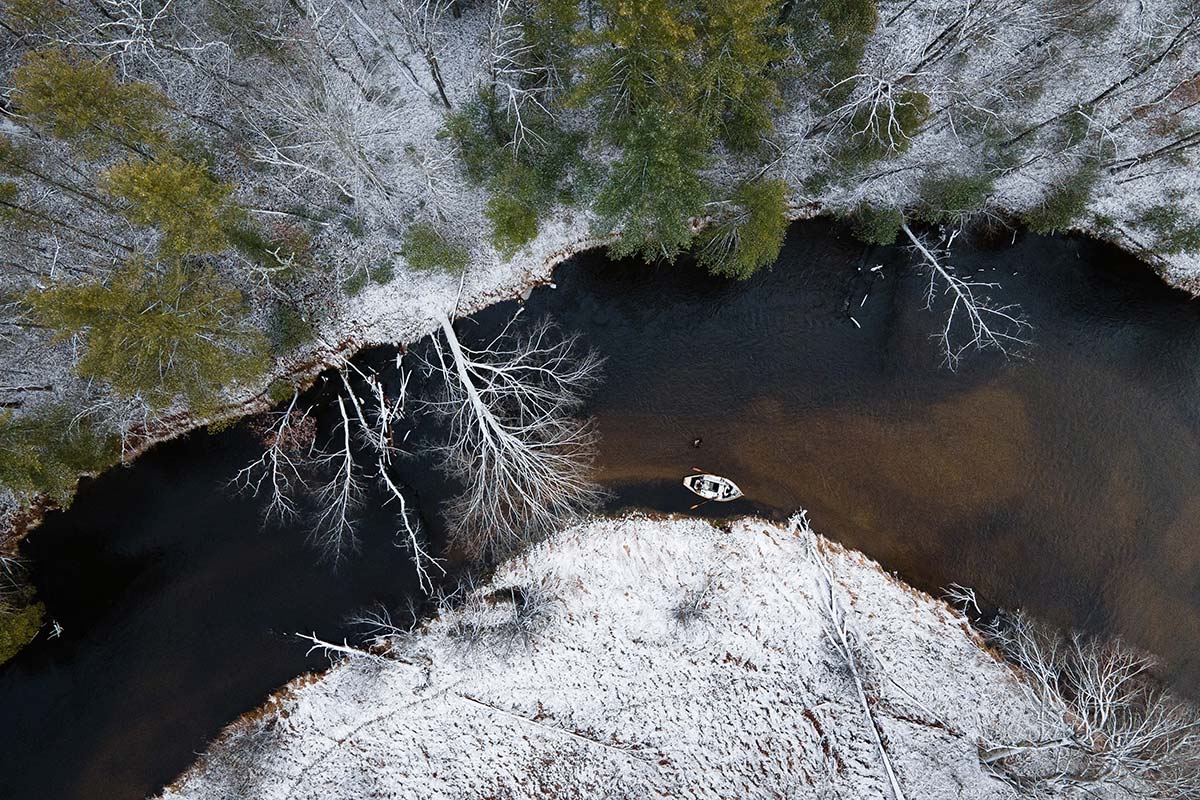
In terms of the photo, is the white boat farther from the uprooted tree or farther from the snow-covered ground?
the snow-covered ground

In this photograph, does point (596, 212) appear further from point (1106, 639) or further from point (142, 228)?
point (1106, 639)

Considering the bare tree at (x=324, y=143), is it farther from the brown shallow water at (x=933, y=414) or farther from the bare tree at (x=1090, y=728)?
the bare tree at (x=1090, y=728)

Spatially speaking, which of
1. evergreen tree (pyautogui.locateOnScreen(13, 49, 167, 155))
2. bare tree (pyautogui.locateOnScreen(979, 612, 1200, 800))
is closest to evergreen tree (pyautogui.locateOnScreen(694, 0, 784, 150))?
evergreen tree (pyautogui.locateOnScreen(13, 49, 167, 155))

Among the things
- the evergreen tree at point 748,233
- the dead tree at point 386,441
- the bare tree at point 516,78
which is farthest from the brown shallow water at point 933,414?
the bare tree at point 516,78

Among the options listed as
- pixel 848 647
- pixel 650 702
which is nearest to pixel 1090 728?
pixel 848 647

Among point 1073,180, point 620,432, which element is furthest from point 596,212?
point 1073,180
